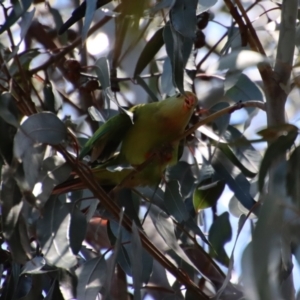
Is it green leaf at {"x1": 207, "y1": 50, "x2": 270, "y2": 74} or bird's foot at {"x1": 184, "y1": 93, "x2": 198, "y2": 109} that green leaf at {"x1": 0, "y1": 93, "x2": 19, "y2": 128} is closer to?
green leaf at {"x1": 207, "y1": 50, "x2": 270, "y2": 74}

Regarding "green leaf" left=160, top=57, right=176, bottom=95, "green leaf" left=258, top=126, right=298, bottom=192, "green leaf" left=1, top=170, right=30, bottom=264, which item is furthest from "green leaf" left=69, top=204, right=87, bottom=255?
"green leaf" left=160, top=57, right=176, bottom=95

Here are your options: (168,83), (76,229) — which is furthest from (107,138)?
(76,229)

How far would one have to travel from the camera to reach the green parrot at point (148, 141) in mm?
2225

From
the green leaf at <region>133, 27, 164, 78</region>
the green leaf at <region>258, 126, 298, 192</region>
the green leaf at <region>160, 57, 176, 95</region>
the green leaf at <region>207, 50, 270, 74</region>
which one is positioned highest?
the green leaf at <region>133, 27, 164, 78</region>

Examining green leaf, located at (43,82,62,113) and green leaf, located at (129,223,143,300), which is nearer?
green leaf, located at (129,223,143,300)

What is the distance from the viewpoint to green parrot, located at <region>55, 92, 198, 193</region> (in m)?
2.22

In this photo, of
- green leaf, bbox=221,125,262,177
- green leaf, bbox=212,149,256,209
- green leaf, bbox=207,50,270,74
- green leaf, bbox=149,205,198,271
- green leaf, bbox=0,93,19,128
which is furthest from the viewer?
green leaf, bbox=221,125,262,177

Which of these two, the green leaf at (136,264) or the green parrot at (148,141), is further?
the green parrot at (148,141)

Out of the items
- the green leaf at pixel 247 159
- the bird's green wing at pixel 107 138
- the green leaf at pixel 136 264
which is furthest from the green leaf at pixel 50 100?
the green leaf at pixel 136 264

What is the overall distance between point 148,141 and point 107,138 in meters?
0.16

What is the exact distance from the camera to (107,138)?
2.21 m

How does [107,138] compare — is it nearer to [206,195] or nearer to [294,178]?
[206,195]

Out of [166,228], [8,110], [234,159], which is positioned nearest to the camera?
[8,110]

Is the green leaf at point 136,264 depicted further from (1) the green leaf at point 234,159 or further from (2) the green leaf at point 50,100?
(2) the green leaf at point 50,100
